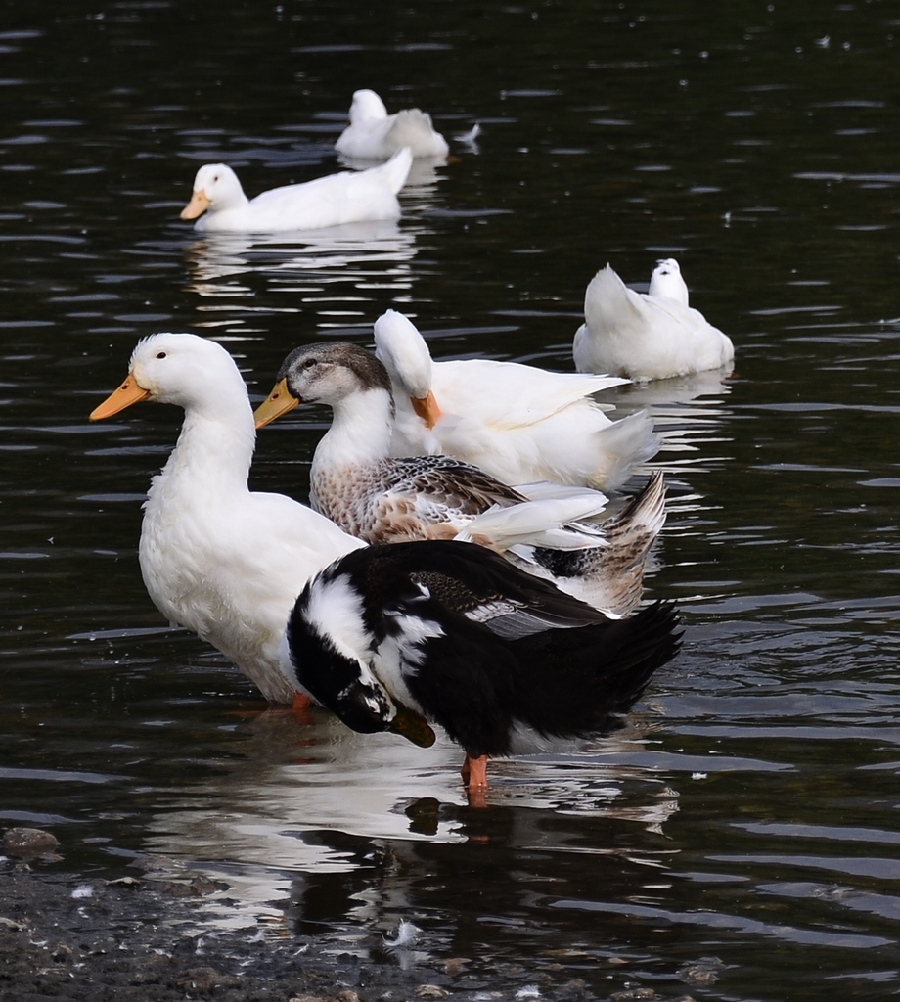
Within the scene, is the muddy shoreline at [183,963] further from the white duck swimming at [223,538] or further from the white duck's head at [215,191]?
the white duck's head at [215,191]

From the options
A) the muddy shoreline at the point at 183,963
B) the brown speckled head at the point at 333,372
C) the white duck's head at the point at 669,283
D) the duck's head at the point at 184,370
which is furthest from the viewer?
the white duck's head at the point at 669,283

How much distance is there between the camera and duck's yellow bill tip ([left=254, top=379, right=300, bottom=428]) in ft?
26.9

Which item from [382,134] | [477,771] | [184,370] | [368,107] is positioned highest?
[368,107]

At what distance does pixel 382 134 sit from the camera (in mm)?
17656

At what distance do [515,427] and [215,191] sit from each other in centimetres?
719

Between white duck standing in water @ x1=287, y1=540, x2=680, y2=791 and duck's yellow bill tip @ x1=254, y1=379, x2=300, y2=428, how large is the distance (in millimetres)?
2413

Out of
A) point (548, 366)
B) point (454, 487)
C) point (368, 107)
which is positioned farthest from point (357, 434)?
point (368, 107)

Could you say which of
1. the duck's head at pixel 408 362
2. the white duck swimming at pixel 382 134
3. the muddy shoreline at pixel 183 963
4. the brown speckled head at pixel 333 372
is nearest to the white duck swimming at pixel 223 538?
the brown speckled head at pixel 333 372

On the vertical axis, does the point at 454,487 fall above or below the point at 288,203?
below

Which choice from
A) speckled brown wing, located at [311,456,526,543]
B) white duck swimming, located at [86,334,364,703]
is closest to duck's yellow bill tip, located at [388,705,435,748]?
white duck swimming, located at [86,334,364,703]

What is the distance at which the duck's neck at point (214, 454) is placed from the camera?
6676mm

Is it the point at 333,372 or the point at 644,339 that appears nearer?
the point at 333,372

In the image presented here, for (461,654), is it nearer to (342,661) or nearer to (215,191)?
(342,661)

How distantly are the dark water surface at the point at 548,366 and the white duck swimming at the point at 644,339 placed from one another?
17 cm
